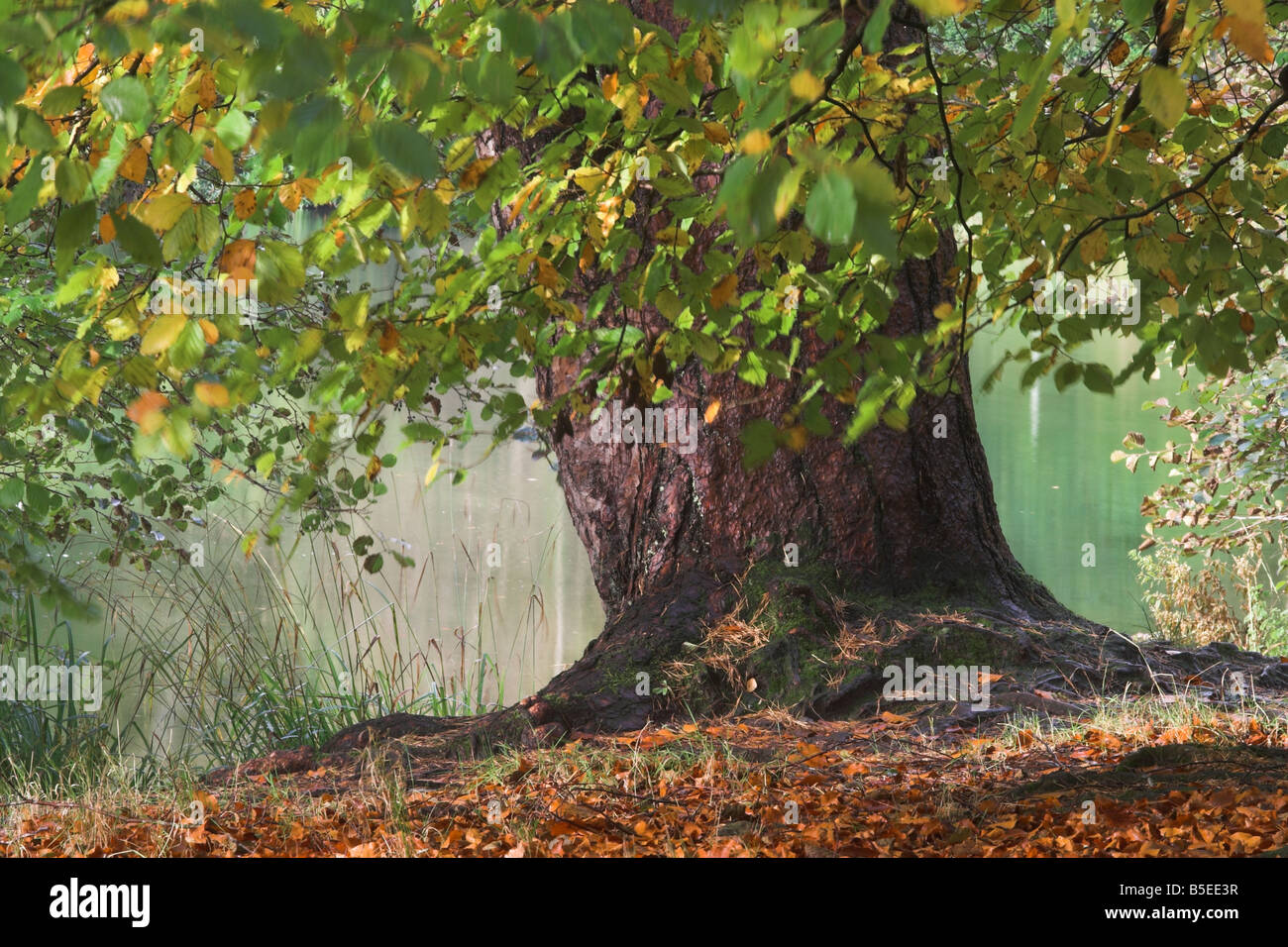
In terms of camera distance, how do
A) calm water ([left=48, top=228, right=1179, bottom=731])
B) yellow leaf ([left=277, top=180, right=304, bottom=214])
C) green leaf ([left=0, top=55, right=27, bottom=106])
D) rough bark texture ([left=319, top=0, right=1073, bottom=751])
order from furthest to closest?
calm water ([left=48, top=228, right=1179, bottom=731])
rough bark texture ([left=319, top=0, right=1073, bottom=751])
yellow leaf ([left=277, top=180, right=304, bottom=214])
green leaf ([left=0, top=55, right=27, bottom=106])

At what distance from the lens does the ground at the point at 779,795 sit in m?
2.77

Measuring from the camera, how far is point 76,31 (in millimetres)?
1693

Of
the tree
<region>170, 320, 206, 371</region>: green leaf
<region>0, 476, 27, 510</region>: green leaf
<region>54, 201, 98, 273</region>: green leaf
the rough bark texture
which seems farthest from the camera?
the rough bark texture

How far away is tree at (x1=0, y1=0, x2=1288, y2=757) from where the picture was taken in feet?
5.30

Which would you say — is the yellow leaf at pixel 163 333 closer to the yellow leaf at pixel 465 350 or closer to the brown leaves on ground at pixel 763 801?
the yellow leaf at pixel 465 350

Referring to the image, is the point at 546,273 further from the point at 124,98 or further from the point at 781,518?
the point at 781,518

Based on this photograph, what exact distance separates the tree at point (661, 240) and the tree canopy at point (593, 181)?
0.01 m

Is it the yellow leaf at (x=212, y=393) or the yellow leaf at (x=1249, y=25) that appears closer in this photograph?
the yellow leaf at (x=1249, y=25)

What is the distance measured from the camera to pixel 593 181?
258cm

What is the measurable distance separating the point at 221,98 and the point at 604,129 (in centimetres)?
80

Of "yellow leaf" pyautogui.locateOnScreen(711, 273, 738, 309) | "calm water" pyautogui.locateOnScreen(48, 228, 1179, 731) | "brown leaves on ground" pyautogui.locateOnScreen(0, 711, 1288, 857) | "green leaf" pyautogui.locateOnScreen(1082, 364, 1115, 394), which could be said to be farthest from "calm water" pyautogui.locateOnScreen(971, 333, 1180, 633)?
"yellow leaf" pyautogui.locateOnScreen(711, 273, 738, 309)

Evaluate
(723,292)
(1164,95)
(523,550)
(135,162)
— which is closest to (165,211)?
(135,162)

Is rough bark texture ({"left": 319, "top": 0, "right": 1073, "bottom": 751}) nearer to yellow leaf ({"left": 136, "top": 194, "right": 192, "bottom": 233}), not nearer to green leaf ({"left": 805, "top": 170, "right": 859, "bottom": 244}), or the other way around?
yellow leaf ({"left": 136, "top": 194, "right": 192, "bottom": 233})

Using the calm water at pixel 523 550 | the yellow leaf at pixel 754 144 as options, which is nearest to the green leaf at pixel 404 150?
the yellow leaf at pixel 754 144
